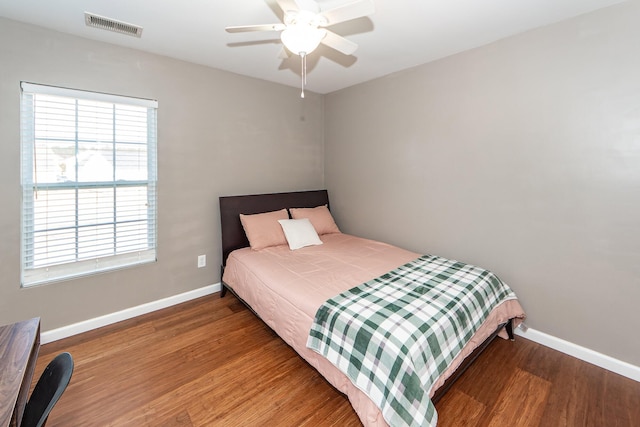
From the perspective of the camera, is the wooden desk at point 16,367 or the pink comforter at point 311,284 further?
the pink comforter at point 311,284

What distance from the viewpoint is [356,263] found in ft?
8.63

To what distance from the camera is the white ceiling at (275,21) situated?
192 cm

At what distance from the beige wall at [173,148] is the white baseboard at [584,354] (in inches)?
115

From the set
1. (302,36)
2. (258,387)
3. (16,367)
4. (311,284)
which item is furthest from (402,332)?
(302,36)

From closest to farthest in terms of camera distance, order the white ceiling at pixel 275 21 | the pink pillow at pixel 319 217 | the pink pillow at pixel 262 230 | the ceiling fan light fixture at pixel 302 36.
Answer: the ceiling fan light fixture at pixel 302 36, the white ceiling at pixel 275 21, the pink pillow at pixel 262 230, the pink pillow at pixel 319 217

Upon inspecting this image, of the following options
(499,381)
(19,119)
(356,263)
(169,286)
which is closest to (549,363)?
(499,381)

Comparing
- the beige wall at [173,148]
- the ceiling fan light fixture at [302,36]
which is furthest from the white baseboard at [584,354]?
the beige wall at [173,148]

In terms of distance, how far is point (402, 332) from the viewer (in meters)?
1.56

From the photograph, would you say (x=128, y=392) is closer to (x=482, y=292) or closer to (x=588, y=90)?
(x=482, y=292)

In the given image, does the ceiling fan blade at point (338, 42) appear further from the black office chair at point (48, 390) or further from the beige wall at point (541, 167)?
the black office chair at point (48, 390)

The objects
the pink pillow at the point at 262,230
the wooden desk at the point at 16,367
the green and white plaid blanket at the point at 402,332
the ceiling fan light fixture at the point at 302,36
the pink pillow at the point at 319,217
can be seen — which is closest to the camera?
the wooden desk at the point at 16,367

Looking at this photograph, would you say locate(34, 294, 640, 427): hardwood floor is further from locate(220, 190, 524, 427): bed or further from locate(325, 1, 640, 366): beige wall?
locate(325, 1, 640, 366): beige wall

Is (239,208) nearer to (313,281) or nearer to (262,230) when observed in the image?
(262,230)

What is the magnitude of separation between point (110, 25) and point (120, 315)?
2408 mm
